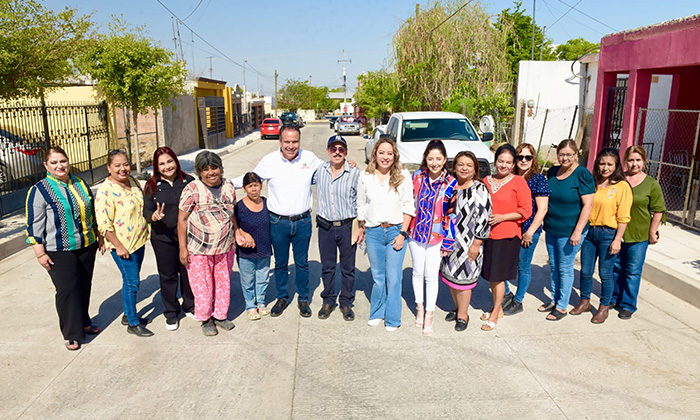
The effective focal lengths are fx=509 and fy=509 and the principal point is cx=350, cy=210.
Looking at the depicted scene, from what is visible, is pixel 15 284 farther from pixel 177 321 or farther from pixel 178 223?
pixel 178 223

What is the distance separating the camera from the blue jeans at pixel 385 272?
4520mm

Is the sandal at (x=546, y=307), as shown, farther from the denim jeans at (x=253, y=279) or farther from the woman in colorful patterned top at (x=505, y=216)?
the denim jeans at (x=253, y=279)

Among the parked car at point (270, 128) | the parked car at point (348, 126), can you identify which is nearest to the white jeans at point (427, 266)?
the parked car at point (270, 128)

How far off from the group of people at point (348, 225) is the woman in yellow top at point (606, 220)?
1cm

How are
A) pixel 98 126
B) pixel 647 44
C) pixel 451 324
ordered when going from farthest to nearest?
pixel 98 126, pixel 647 44, pixel 451 324

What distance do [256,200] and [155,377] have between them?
1715 mm

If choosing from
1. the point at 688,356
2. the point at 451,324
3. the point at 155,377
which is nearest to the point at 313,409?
the point at 155,377

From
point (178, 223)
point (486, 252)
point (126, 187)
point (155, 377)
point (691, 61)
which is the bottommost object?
point (155, 377)

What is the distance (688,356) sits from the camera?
167 inches

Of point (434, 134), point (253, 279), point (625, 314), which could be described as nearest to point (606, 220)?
point (625, 314)

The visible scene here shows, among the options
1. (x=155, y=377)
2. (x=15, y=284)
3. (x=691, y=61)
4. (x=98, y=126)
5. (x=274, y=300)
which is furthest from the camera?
(x=98, y=126)

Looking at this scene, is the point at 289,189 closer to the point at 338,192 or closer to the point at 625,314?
the point at 338,192

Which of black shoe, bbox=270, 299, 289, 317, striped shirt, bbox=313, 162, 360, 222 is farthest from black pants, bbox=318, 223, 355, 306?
black shoe, bbox=270, 299, 289, 317

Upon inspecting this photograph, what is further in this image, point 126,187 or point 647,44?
point 647,44
